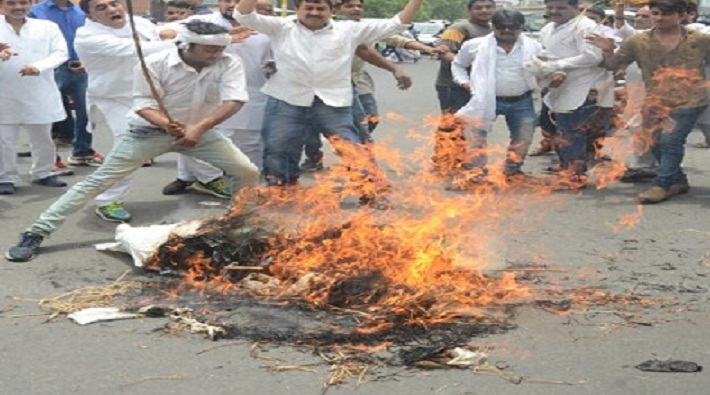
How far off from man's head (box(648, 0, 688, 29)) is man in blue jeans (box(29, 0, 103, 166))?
18.3 ft

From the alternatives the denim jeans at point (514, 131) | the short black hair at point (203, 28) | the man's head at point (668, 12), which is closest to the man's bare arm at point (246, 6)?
the short black hair at point (203, 28)

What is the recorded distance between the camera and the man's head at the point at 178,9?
351 inches

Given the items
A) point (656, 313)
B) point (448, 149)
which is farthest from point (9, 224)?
point (656, 313)

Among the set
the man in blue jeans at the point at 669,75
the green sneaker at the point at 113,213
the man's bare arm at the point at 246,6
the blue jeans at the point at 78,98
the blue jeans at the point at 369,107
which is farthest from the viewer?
the blue jeans at the point at 78,98

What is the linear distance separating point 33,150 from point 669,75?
5.65m

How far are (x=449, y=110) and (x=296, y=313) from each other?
4.94 meters

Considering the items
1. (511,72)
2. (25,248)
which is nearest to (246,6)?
(25,248)

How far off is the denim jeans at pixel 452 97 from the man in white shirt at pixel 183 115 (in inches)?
123

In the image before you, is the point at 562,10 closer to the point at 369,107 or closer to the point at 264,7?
the point at 369,107

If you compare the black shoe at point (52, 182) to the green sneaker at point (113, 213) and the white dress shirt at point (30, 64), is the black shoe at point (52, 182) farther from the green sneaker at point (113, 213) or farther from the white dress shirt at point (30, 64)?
the green sneaker at point (113, 213)

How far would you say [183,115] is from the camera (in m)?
6.80

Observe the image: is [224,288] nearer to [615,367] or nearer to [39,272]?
[39,272]

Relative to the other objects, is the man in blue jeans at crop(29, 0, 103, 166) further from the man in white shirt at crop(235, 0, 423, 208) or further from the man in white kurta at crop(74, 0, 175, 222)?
the man in white shirt at crop(235, 0, 423, 208)

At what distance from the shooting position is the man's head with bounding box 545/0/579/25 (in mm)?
8398
